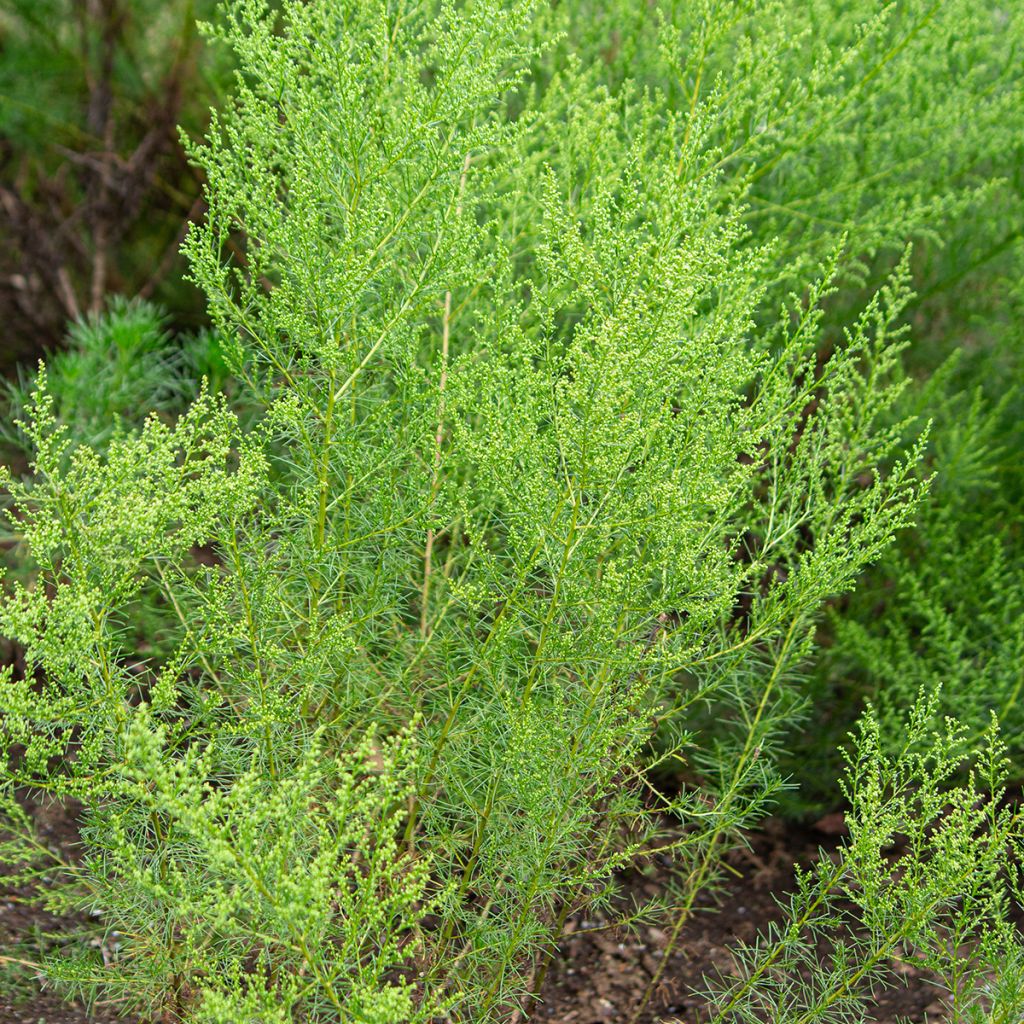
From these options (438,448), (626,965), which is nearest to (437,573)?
(438,448)

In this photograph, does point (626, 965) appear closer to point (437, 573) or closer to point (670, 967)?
point (670, 967)

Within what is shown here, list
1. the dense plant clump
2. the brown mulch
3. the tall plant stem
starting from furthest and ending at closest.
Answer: the brown mulch → the tall plant stem → the dense plant clump

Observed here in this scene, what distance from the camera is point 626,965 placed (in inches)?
122

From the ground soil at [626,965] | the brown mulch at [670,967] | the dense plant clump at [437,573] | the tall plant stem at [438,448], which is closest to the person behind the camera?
the dense plant clump at [437,573]

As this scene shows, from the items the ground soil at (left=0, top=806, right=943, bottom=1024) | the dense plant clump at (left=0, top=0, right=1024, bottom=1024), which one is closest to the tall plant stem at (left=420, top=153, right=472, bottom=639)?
the dense plant clump at (left=0, top=0, right=1024, bottom=1024)

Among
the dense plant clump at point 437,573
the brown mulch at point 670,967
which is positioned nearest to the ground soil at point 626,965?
the brown mulch at point 670,967

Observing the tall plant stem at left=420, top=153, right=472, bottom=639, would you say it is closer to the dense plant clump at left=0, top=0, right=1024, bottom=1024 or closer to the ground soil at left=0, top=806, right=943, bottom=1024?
the dense plant clump at left=0, top=0, right=1024, bottom=1024

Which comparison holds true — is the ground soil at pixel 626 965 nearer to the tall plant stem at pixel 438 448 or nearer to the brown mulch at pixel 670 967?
the brown mulch at pixel 670 967

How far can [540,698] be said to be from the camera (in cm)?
242

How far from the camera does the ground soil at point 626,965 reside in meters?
2.58

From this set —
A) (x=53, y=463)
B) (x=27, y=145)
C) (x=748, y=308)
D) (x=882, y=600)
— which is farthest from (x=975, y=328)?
(x=27, y=145)

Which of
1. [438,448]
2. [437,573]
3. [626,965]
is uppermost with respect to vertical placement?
[438,448]

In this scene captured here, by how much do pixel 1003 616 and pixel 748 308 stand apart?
1690 millimetres

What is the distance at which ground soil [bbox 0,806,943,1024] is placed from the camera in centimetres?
258
